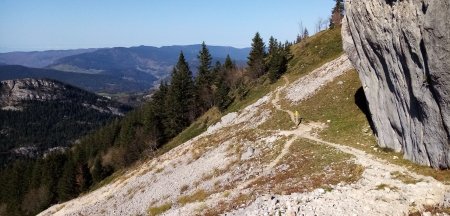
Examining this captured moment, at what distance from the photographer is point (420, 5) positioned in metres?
26.4

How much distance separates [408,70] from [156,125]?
342 feet

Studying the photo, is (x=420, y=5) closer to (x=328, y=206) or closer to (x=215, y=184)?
(x=328, y=206)

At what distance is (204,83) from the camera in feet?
440

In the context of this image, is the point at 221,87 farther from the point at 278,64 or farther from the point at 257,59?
the point at 257,59

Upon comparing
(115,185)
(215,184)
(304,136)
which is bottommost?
(115,185)

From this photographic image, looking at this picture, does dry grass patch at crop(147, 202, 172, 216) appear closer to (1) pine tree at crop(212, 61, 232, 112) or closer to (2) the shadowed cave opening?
(2) the shadowed cave opening

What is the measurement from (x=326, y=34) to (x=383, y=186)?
104807mm

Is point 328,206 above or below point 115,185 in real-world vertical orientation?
above

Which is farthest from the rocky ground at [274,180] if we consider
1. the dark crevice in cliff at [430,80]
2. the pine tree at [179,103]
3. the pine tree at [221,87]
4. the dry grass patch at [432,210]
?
the pine tree at [179,103]

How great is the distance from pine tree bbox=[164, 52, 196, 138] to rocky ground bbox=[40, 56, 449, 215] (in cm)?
4515

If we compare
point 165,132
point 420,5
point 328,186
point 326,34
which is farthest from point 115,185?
point 326,34

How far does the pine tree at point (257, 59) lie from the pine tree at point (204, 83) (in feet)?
45.3

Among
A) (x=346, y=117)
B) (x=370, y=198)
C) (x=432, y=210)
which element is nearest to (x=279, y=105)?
(x=346, y=117)

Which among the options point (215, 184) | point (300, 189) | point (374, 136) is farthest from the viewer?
point (215, 184)
